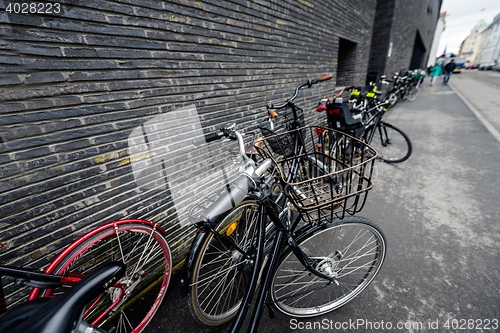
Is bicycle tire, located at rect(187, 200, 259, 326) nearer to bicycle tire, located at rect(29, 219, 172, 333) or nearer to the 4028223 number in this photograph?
bicycle tire, located at rect(29, 219, 172, 333)

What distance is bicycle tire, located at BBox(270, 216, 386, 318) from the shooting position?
146 centimetres

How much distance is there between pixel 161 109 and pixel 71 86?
0.64m

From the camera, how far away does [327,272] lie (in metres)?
1.60

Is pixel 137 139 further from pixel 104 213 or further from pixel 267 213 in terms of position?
pixel 267 213

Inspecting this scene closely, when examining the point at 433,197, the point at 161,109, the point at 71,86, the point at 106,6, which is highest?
the point at 106,6

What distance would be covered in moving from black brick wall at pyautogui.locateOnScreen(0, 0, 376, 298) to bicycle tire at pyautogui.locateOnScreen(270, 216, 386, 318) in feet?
4.09

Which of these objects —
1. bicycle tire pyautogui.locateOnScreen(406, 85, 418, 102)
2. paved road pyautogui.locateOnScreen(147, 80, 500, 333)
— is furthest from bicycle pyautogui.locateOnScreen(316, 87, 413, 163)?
bicycle tire pyautogui.locateOnScreen(406, 85, 418, 102)

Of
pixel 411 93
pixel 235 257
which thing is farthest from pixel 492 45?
pixel 235 257

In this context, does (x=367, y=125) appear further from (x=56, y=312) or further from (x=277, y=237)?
(x=56, y=312)

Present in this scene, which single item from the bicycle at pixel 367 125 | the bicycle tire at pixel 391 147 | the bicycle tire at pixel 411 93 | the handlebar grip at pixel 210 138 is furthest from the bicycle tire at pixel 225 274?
the bicycle tire at pixel 411 93

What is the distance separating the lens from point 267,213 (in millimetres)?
1306

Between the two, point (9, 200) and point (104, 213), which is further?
point (104, 213)

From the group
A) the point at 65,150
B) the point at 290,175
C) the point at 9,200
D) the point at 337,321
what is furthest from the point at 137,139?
the point at 337,321

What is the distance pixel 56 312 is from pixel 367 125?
4.57 metres
